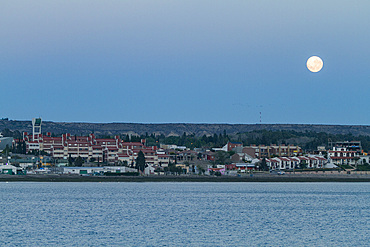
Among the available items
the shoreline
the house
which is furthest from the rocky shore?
the house

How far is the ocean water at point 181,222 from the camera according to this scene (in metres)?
40.5

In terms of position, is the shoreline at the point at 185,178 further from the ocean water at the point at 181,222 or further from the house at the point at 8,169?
the ocean water at the point at 181,222

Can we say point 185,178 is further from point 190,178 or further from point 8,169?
Result: point 8,169

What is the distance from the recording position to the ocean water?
40.5 metres

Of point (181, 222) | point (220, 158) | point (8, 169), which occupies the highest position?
point (220, 158)

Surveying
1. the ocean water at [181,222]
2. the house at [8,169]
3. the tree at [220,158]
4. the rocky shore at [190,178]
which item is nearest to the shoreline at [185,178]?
the rocky shore at [190,178]

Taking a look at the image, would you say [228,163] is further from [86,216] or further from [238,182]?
[86,216]

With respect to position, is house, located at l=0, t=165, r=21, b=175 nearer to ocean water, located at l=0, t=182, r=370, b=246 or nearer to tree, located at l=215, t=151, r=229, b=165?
tree, located at l=215, t=151, r=229, b=165

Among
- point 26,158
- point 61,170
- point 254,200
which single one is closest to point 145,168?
point 61,170

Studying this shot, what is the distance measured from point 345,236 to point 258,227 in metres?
6.67

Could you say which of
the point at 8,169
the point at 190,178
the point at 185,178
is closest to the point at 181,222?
the point at 185,178

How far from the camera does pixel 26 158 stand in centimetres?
14838

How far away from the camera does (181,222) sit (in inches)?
1956

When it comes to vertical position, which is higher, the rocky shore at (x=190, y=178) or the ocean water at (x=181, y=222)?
the rocky shore at (x=190, y=178)
